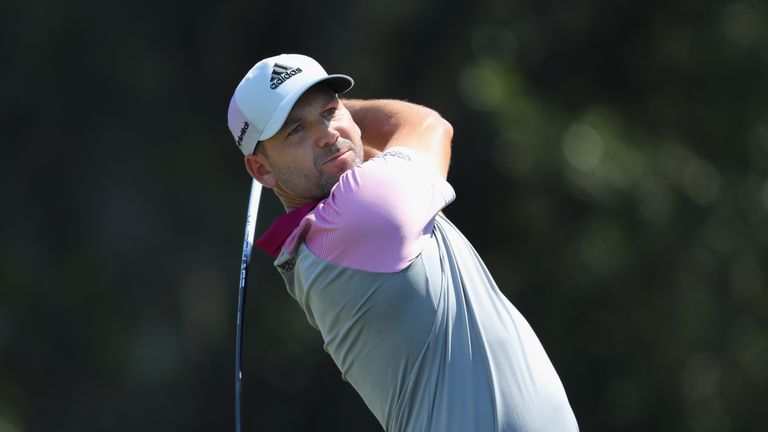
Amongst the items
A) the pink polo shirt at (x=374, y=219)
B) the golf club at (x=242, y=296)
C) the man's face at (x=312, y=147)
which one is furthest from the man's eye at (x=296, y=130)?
the golf club at (x=242, y=296)

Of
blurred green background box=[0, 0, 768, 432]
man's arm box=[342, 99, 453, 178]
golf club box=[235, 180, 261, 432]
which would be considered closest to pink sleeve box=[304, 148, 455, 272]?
man's arm box=[342, 99, 453, 178]

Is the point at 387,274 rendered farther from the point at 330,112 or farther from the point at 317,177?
the point at 330,112

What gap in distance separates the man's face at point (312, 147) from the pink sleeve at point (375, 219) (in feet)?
0.32

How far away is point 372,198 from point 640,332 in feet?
22.1

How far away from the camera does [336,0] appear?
9.73m

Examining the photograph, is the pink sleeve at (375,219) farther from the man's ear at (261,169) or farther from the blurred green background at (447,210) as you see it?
the blurred green background at (447,210)

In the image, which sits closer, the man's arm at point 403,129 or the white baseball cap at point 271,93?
the white baseball cap at point 271,93

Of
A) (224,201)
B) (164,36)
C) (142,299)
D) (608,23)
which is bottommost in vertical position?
(142,299)

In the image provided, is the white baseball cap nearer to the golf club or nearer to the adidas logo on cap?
the adidas logo on cap

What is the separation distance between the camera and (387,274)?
2.76m

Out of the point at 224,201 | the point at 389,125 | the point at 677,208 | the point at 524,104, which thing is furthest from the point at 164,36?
the point at 389,125

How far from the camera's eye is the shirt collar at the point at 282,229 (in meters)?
2.92

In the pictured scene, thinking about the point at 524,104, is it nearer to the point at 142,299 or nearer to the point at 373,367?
the point at 142,299

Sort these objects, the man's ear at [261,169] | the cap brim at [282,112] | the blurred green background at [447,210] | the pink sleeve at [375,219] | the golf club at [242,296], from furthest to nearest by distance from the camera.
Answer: the blurred green background at [447,210] < the golf club at [242,296] < the man's ear at [261,169] < the cap brim at [282,112] < the pink sleeve at [375,219]
